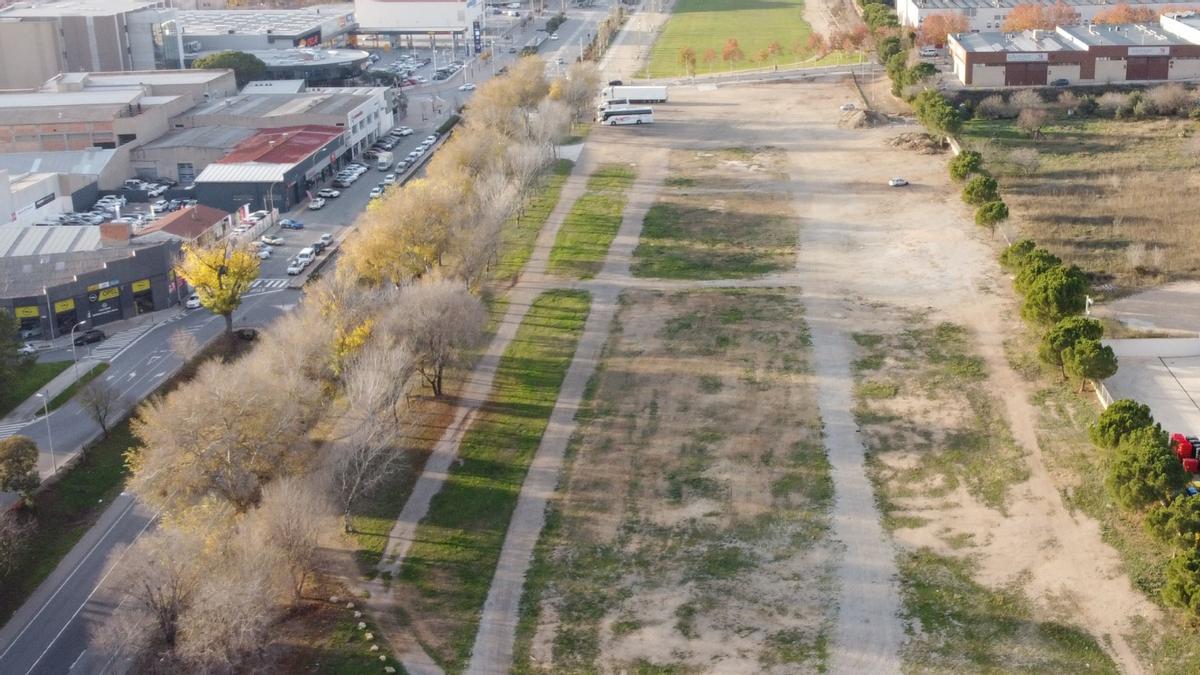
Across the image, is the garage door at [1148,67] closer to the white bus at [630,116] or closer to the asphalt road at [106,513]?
the white bus at [630,116]

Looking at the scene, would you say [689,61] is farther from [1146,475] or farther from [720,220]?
[1146,475]

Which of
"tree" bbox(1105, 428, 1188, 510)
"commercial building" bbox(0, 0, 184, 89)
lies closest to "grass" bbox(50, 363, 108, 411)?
"tree" bbox(1105, 428, 1188, 510)

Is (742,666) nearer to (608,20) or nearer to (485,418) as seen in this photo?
(485,418)

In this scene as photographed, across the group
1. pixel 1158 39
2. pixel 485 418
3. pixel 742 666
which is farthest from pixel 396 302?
pixel 1158 39

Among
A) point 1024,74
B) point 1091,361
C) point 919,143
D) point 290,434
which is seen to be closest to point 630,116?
point 919,143

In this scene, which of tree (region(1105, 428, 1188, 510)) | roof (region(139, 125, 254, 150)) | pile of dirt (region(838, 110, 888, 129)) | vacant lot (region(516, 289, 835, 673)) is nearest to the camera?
vacant lot (region(516, 289, 835, 673))

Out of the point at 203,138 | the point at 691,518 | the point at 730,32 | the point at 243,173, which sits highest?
the point at 730,32

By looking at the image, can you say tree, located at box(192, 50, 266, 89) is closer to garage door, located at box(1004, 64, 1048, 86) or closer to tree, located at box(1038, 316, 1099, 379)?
garage door, located at box(1004, 64, 1048, 86)
